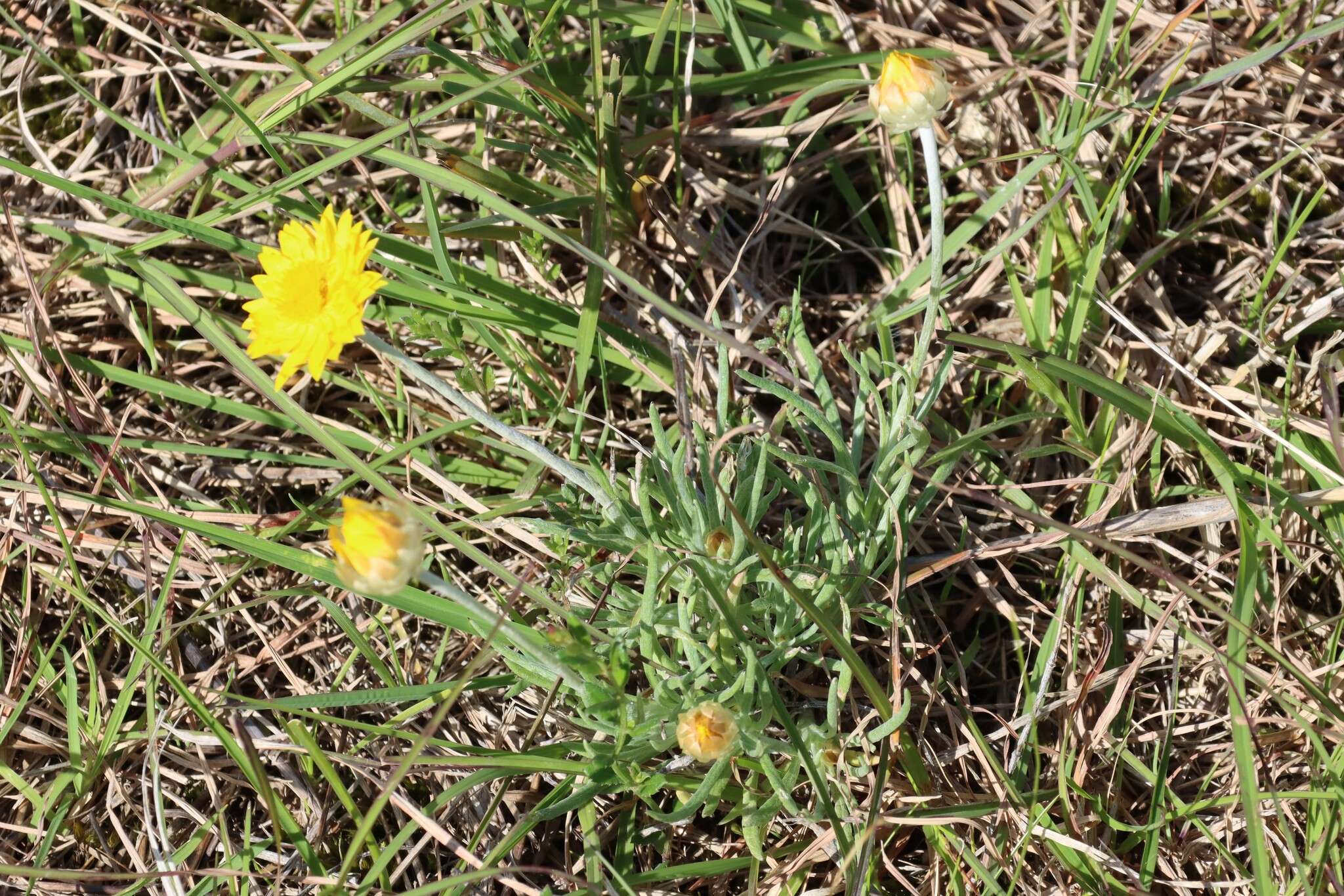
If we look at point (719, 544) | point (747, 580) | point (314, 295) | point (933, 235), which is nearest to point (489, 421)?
point (314, 295)

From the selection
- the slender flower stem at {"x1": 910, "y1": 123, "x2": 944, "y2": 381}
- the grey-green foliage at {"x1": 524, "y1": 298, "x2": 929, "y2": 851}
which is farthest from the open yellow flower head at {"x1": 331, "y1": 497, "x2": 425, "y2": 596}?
the slender flower stem at {"x1": 910, "y1": 123, "x2": 944, "y2": 381}

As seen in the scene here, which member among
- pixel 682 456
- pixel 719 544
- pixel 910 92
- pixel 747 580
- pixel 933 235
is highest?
pixel 910 92

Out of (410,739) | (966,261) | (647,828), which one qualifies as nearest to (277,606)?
(410,739)

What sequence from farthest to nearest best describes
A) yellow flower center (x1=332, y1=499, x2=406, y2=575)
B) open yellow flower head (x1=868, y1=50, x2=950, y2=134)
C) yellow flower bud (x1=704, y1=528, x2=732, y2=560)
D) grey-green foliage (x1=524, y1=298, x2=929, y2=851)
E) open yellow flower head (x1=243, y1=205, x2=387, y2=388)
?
yellow flower bud (x1=704, y1=528, x2=732, y2=560) < grey-green foliage (x1=524, y1=298, x2=929, y2=851) < open yellow flower head (x1=868, y1=50, x2=950, y2=134) < open yellow flower head (x1=243, y1=205, x2=387, y2=388) < yellow flower center (x1=332, y1=499, x2=406, y2=575)

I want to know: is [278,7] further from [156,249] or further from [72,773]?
[72,773]

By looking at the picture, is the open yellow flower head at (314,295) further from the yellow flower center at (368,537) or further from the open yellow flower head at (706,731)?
the open yellow flower head at (706,731)

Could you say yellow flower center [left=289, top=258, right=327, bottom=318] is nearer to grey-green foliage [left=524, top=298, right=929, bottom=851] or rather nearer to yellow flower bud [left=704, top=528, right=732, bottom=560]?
grey-green foliage [left=524, top=298, right=929, bottom=851]

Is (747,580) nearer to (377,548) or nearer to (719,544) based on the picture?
(719,544)
